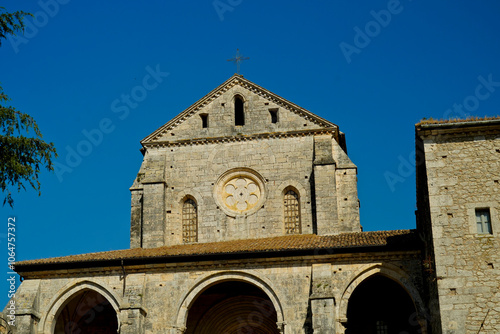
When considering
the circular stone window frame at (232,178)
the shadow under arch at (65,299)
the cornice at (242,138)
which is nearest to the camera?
the shadow under arch at (65,299)

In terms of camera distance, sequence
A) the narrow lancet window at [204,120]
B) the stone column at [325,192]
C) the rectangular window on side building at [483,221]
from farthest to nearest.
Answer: the narrow lancet window at [204,120] < the stone column at [325,192] < the rectangular window on side building at [483,221]

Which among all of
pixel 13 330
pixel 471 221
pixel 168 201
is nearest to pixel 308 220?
pixel 168 201

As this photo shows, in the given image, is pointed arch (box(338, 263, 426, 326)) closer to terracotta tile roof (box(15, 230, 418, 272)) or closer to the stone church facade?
the stone church facade

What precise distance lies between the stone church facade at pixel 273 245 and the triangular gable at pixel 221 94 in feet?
0.16

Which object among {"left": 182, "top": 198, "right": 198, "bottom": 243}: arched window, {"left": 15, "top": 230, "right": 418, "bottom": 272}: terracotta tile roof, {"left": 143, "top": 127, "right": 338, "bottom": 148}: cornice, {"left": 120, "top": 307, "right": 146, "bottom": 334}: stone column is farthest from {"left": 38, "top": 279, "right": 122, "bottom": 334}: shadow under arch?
{"left": 143, "top": 127, "right": 338, "bottom": 148}: cornice

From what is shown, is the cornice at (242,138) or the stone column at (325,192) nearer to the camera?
the stone column at (325,192)

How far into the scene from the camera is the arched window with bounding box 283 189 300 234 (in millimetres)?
32062

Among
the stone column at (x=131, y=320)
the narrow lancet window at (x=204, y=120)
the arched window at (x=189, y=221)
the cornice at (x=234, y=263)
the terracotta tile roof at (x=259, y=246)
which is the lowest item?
the stone column at (x=131, y=320)

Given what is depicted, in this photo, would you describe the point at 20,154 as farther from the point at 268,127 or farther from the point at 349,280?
the point at 268,127

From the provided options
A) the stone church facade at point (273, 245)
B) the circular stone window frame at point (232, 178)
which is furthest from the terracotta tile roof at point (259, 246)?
the circular stone window frame at point (232, 178)

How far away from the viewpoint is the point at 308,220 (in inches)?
1254

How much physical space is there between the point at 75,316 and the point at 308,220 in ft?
30.6

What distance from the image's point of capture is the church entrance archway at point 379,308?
29.7 metres

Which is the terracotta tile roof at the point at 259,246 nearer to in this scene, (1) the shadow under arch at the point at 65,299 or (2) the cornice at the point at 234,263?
(2) the cornice at the point at 234,263
